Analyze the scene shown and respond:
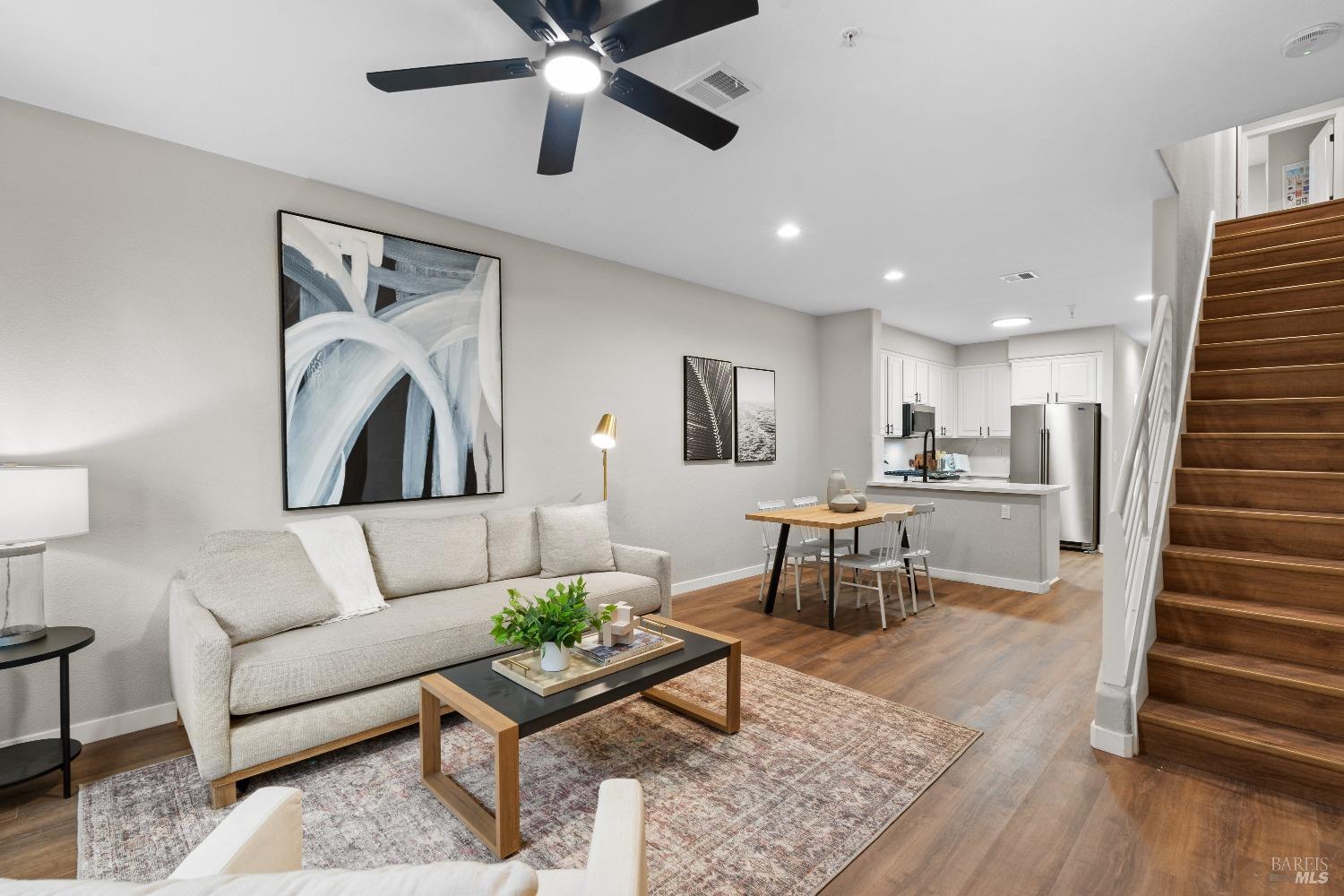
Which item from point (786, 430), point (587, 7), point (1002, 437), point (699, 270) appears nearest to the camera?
point (587, 7)

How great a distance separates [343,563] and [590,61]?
2.49m

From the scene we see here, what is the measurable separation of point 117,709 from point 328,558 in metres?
1.03

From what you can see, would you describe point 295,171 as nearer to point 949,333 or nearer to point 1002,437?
point 949,333

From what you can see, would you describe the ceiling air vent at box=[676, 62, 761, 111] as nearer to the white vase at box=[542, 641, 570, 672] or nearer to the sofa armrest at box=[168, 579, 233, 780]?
the white vase at box=[542, 641, 570, 672]

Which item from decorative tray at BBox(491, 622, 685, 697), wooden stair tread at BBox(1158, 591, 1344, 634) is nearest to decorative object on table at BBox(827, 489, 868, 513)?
wooden stair tread at BBox(1158, 591, 1344, 634)

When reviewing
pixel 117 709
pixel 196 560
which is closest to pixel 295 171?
pixel 196 560

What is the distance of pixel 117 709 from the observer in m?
2.74

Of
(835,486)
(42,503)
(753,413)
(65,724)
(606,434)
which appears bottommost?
(65,724)

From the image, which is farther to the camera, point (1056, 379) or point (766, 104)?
point (1056, 379)

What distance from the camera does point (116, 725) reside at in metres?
2.72

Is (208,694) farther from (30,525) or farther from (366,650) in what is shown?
(30,525)

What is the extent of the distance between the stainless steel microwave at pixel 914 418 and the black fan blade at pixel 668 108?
18.8 feet

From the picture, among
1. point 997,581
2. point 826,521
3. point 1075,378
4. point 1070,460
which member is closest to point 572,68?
point 826,521

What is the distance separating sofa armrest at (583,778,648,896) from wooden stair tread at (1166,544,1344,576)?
2985 millimetres
